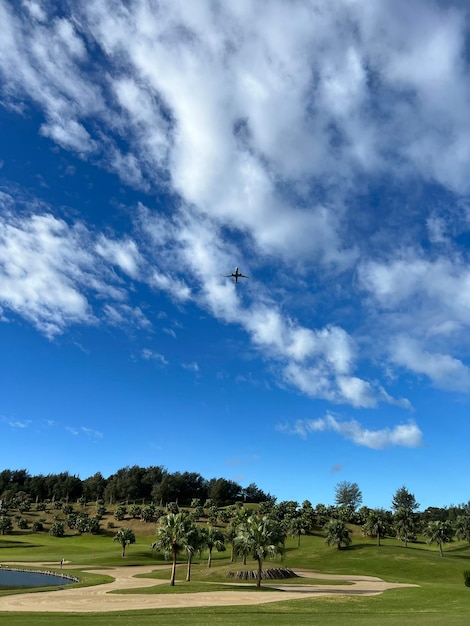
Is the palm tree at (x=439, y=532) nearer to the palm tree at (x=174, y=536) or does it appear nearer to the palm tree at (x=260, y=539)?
the palm tree at (x=260, y=539)

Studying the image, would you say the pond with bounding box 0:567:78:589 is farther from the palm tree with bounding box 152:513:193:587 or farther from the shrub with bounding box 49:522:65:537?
the shrub with bounding box 49:522:65:537

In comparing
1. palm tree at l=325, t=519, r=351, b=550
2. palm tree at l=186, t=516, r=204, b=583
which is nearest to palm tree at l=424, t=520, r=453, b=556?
palm tree at l=325, t=519, r=351, b=550

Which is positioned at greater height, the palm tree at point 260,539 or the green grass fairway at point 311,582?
the palm tree at point 260,539

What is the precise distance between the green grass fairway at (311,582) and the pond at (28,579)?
20.6 feet

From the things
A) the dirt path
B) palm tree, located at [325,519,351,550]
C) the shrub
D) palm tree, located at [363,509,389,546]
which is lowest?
the dirt path

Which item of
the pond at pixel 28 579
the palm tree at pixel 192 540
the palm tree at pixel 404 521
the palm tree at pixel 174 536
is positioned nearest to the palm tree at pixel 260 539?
the palm tree at pixel 192 540

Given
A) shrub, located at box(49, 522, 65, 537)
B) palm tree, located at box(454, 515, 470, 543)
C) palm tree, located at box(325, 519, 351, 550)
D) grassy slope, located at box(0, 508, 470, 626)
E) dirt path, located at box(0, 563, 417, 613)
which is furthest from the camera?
shrub, located at box(49, 522, 65, 537)

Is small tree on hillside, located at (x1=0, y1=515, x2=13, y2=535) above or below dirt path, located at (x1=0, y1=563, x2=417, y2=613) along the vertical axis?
above

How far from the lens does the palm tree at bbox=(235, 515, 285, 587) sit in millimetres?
65562

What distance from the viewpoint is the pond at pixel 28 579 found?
73500 mm

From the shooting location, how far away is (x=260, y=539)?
6656 cm

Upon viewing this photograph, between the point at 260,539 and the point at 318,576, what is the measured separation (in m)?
32.2

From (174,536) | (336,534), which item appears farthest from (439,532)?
(174,536)

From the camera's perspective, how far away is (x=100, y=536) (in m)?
170
